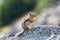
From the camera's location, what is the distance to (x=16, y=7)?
6.81 m

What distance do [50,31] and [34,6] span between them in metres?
4.72

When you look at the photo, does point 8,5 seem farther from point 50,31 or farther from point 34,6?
point 50,31

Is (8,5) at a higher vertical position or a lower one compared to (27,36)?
higher

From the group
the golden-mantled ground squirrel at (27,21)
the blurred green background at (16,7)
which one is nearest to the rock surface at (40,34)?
the golden-mantled ground squirrel at (27,21)

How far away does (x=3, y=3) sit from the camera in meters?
6.67

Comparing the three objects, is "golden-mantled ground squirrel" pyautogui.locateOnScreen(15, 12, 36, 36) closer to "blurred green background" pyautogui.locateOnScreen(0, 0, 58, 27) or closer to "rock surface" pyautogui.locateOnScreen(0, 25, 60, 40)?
"rock surface" pyautogui.locateOnScreen(0, 25, 60, 40)

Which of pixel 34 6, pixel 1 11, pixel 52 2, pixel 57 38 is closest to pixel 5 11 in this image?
pixel 1 11

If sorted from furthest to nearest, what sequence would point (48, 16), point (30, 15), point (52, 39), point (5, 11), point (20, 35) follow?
point (5, 11), point (48, 16), point (30, 15), point (20, 35), point (52, 39)

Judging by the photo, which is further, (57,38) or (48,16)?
(48,16)

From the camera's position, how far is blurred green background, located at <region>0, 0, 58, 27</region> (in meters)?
6.63

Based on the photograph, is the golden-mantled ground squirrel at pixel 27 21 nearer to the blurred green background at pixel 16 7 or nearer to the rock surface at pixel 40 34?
the rock surface at pixel 40 34

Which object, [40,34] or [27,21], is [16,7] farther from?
[40,34]

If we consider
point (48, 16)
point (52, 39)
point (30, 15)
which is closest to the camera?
point (52, 39)

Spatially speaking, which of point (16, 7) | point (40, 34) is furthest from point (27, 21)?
point (16, 7)
